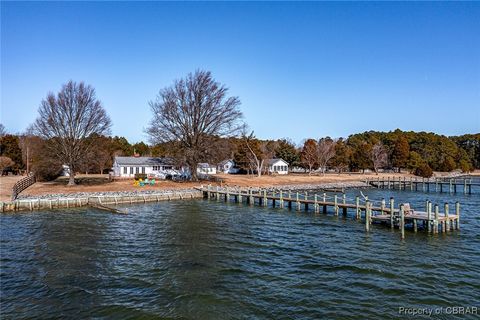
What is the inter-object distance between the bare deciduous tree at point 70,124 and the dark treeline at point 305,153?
1.17 m

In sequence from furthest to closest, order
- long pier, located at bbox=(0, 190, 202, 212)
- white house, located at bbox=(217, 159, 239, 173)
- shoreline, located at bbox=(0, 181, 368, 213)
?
1. white house, located at bbox=(217, 159, 239, 173)
2. shoreline, located at bbox=(0, 181, 368, 213)
3. long pier, located at bbox=(0, 190, 202, 212)

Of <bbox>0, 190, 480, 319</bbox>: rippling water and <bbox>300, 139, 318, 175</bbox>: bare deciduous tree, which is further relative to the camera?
<bbox>300, 139, 318, 175</bbox>: bare deciduous tree

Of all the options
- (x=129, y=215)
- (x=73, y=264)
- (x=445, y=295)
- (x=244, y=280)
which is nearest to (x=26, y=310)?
(x=73, y=264)

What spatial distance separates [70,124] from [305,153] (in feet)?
203

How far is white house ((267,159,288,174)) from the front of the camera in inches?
3649

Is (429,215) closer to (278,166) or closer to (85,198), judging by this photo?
(85,198)

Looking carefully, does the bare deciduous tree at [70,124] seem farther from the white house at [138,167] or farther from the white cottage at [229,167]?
the white cottage at [229,167]

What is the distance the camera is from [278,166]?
311 feet

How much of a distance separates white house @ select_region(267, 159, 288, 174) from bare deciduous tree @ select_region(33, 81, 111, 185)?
49.2 m

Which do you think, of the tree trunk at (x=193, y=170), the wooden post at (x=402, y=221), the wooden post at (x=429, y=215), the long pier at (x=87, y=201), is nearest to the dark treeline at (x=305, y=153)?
the tree trunk at (x=193, y=170)

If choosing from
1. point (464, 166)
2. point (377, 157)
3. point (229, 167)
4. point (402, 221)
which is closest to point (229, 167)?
point (229, 167)

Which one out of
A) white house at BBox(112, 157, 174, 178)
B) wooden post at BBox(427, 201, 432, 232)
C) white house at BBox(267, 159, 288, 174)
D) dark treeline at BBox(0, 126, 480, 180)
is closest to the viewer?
wooden post at BBox(427, 201, 432, 232)

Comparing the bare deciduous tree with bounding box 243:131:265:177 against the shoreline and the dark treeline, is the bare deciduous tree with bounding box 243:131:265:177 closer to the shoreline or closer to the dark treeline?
the dark treeline

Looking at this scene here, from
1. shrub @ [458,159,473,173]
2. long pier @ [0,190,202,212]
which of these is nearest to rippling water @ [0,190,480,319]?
long pier @ [0,190,202,212]
